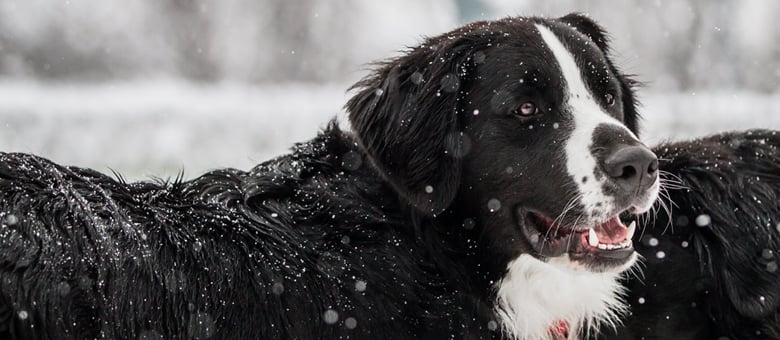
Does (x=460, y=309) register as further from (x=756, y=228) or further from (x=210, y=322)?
(x=756, y=228)

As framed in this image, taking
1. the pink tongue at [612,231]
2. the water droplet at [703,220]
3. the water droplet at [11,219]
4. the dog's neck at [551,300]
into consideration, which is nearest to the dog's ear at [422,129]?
the dog's neck at [551,300]

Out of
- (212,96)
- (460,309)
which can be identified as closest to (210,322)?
(460,309)

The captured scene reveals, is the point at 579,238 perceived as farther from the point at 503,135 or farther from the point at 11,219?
the point at 11,219

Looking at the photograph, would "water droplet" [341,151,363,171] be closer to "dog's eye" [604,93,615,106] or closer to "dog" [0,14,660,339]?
"dog" [0,14,660,339]

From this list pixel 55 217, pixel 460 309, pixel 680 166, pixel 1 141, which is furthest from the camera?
pixel 1 141

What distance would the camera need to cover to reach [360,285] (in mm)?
3203

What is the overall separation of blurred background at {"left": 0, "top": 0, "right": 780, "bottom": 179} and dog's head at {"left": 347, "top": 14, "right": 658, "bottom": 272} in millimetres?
6299

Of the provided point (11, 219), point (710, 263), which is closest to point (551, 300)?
point (710, 263)

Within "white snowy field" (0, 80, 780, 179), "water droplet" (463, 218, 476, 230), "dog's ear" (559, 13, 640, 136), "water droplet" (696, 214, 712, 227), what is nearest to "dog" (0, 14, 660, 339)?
"water droplet" (463, 218, 476, 230)

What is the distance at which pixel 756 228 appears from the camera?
363 centimetres

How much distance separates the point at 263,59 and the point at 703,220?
879cm

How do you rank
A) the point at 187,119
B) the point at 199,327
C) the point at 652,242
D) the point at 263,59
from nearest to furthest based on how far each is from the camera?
1. the point at 199,327
2. the point at 652,242
3. the point at 187,119
4. the point at 263,59

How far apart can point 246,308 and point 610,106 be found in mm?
1617

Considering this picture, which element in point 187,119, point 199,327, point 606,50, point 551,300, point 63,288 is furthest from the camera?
point 187,119
